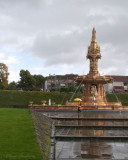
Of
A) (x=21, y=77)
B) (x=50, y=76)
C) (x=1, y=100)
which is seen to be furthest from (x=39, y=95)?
(x=50, y=76)

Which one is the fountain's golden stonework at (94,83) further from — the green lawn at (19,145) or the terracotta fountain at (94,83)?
the green lawn at (19,145)

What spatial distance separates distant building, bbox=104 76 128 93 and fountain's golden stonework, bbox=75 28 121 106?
237ft

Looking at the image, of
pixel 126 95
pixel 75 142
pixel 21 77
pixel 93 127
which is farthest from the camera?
pixel 21 77

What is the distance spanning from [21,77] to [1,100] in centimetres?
3594

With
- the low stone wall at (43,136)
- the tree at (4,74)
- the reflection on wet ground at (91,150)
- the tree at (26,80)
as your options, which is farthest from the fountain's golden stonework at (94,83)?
the tree at (26,80)

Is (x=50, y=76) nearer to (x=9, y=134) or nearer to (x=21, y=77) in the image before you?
(x=21, y=77)

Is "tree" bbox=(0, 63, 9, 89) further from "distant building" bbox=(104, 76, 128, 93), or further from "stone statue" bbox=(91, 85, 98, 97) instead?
"distant building" bbox=(104, 76, 128, 93)

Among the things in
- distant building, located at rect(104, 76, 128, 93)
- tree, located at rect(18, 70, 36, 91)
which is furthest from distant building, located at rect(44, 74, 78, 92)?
tree, located at rect(18, 70, 36, 91)

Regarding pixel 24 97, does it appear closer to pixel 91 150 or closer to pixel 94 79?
pixel 94 79

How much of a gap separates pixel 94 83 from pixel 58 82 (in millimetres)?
90660

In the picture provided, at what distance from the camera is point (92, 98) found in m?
45.2

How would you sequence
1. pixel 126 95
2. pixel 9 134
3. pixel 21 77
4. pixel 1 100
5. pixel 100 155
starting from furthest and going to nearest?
pixel 21 77 → pixel 126 95 → pixel 1 100 → pixel 9 134 → pixel 100 155

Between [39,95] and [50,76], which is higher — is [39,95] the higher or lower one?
the lower one

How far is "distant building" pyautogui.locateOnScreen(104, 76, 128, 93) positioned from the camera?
118750 mm
